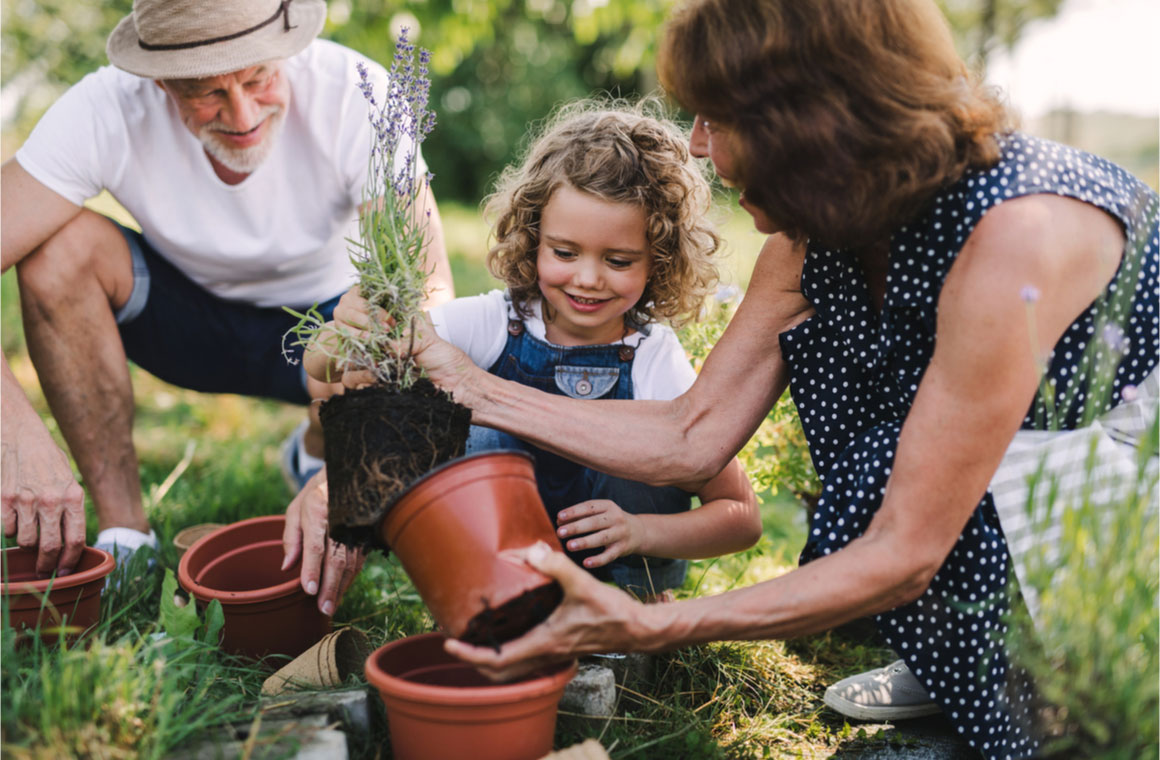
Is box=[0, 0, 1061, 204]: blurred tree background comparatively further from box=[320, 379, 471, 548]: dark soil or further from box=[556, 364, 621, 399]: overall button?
Answer: box=[320, 379, 471, 548]: dark soil

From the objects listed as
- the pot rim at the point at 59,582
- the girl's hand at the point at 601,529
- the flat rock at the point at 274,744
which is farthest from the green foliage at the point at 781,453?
the pot rim at the point at 59,582

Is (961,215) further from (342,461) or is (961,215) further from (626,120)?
(342,461)

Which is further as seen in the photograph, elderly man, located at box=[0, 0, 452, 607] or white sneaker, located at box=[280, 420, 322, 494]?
white sneaker, located at box=[280, 420, 322, 494]

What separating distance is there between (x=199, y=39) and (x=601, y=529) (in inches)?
70.3

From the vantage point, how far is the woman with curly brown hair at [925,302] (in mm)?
1640

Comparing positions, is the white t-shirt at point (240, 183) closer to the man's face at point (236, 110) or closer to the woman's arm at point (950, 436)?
the man's face at point (236, 110)

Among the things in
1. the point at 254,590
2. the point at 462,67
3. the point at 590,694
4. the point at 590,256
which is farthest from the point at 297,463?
the point at 462,67

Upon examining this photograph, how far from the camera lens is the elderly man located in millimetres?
2705

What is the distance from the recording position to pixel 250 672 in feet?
6.81

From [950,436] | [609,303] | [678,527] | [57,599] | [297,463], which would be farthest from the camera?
[297,463]

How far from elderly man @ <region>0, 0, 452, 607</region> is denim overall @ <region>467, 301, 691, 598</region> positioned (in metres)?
Answer: 0.30

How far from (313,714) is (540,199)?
1439 mm

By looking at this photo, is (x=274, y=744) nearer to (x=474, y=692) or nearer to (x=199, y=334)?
(x=474, y=692)

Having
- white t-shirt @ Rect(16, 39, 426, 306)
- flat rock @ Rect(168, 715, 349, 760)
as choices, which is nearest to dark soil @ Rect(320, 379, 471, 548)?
flat rock @ Rect(168, 715, 349, 760)
